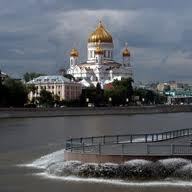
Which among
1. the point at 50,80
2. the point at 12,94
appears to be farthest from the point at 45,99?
the point at 50,80

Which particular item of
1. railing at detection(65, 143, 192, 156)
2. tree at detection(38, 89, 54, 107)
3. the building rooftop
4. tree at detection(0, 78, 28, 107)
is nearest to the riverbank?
tree at detection(0, 78, 28, 107)

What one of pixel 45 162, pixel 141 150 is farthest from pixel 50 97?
pixel 141 150

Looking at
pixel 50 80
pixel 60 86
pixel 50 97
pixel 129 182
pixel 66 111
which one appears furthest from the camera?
pixel 50 80

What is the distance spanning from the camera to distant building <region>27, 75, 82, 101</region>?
19102 centimetres

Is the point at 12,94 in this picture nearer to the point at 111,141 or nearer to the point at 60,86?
the point at 60,86

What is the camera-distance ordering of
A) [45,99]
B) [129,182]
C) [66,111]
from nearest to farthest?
[129,182]
[66,111]
[45,99]

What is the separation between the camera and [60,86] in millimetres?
192875

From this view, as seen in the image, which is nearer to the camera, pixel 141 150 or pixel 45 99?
pixel 141 150

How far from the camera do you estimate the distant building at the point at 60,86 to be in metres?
191

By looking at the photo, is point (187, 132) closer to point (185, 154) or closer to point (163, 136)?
point (163, 136)

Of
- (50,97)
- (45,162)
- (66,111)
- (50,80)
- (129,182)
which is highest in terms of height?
(50,80)

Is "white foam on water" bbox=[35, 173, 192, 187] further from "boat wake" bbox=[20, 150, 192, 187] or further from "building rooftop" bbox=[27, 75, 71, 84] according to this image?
"building rooftop" bbox=[27, 75, 71, 84]

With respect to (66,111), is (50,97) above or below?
above

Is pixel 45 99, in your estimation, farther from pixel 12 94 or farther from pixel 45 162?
pixel 45 162
